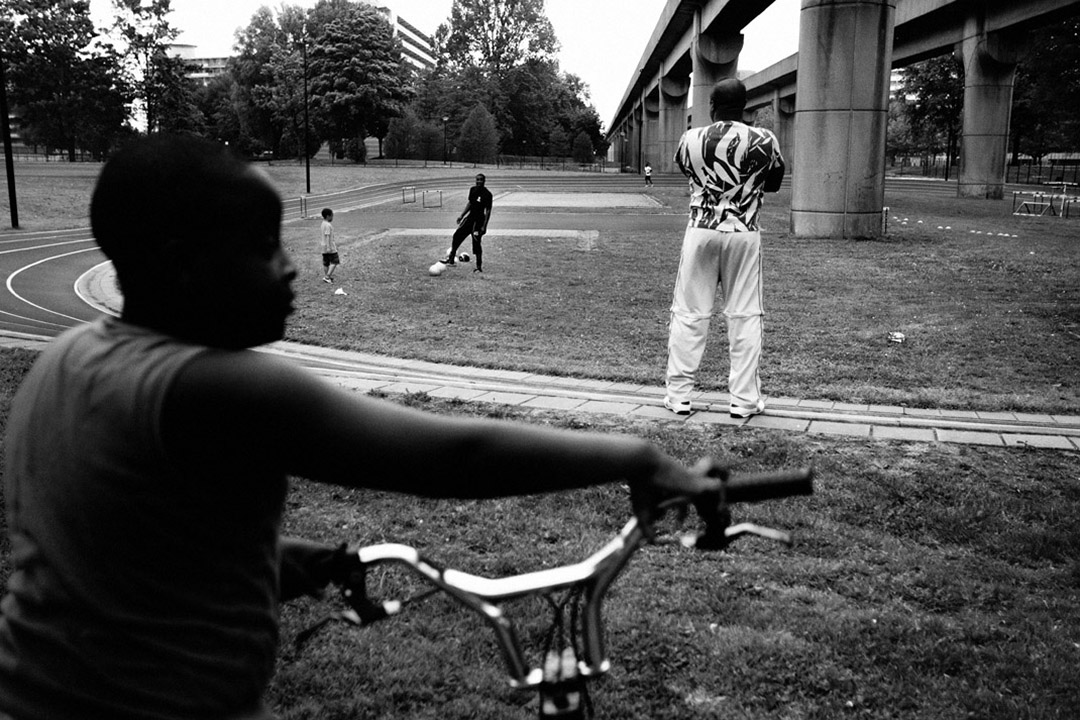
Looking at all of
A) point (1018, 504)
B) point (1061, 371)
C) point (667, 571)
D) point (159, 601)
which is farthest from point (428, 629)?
point (1061, 371)

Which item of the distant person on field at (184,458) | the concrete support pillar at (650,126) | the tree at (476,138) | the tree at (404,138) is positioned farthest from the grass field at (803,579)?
Answer: the tree at (404,138)

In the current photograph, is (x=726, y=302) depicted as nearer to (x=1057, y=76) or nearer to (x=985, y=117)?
(x=985, y=117)

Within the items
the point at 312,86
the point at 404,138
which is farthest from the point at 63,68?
the point at 404,138

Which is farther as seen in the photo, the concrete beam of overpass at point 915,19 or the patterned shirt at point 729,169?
the concrete beam of overpass at point 915,19

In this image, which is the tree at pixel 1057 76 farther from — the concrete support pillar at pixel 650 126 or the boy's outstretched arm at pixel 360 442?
the boy's outstretched arm at pixel 360 442

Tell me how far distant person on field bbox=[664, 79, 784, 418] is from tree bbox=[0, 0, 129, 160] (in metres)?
65.1

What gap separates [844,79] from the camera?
21.0m

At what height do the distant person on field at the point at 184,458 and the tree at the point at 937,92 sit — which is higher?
the tree at the point at 937,92

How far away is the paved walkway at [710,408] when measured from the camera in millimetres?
6609

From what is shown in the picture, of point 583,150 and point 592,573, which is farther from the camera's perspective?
point 583,150

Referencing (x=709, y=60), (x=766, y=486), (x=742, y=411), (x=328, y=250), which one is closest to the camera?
(x=766, y=486)

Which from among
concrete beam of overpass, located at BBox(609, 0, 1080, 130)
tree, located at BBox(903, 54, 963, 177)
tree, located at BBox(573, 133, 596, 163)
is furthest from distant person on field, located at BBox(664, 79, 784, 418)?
tree, located at BBox(573, 133, 596, 163)

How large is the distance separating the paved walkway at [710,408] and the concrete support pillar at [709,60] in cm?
4013

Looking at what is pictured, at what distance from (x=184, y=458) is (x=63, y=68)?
7165cm
